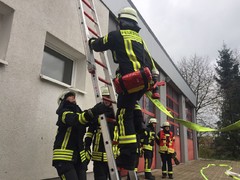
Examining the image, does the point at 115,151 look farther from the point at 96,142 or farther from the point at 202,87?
the point at 202,87

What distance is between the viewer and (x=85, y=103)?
4508mm

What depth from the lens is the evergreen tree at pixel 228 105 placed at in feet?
74.1

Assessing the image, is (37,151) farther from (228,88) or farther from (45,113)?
(228,88)

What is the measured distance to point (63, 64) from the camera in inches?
175

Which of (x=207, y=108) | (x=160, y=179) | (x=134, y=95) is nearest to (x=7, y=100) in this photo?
(x=134, y=95)

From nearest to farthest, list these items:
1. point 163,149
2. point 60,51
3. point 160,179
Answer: point 60,51
point 160,179
point 163,149

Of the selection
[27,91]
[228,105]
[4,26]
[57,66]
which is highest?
[228,105]

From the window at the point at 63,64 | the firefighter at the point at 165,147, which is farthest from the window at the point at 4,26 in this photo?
the firefighter at the point at 165,147

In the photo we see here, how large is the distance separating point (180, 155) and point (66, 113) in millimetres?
11321

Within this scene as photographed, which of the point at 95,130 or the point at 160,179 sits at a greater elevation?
the point at 95,130

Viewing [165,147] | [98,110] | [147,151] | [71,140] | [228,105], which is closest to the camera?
[98,110]

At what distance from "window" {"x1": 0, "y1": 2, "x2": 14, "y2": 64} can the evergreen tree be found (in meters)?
23.0

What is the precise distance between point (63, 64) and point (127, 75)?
7.30 feet

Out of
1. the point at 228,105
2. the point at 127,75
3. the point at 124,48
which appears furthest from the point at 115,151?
the point at 228,105
